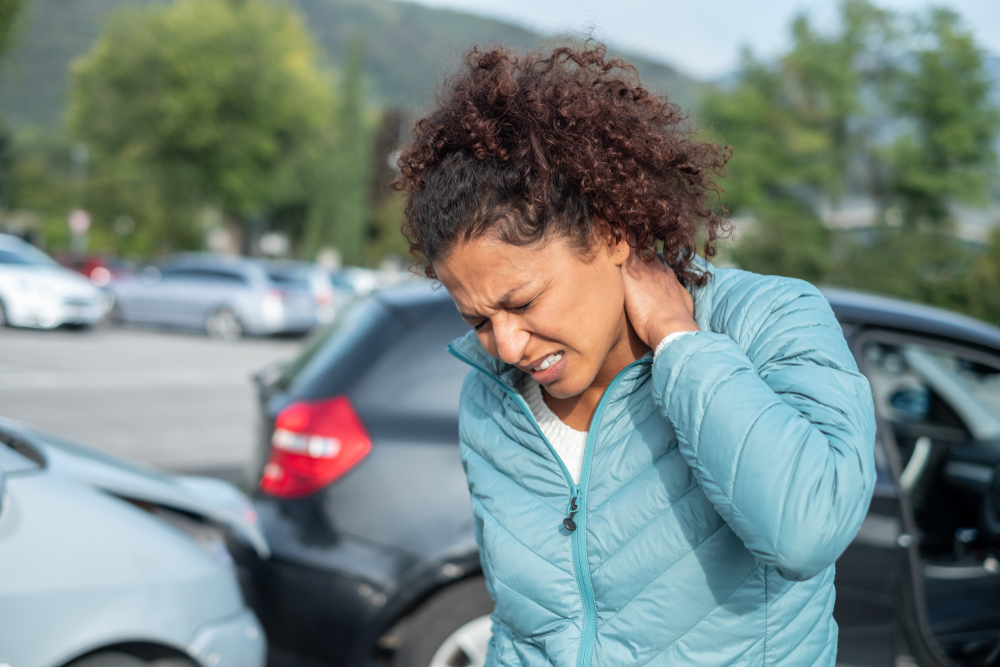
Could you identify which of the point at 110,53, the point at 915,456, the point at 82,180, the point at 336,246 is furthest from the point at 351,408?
the point at 82,180

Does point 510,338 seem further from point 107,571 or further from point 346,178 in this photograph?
point 346,178

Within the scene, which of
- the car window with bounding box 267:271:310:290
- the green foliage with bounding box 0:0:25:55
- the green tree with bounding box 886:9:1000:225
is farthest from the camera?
the green tree with bounding box 886:9:1000:225

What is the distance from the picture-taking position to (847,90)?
35594 mm

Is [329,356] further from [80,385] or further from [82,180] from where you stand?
[82,180]

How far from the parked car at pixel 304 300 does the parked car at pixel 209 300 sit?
0.23ft

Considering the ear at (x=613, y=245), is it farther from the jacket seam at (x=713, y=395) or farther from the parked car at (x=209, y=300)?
the parked car at (x=209, y=300)

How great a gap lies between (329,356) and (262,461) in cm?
46

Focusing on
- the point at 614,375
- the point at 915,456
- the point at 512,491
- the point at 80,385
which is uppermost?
the point at 614,375

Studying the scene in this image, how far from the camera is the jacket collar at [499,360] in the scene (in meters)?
1.44

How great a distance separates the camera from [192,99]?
37.9m

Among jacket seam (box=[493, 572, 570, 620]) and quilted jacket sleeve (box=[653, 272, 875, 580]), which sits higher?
quilted jacket sleeve (box=[653, 272, 875, 580])

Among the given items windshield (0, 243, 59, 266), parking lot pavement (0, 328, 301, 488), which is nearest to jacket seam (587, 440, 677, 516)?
parking lot pavement (0, 328, 301, 488)

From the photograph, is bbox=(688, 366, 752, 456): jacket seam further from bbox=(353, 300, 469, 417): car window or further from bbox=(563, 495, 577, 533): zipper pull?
bbox=(353, 300, 469, 417): car window

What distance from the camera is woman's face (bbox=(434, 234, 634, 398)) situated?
1.37 metres
